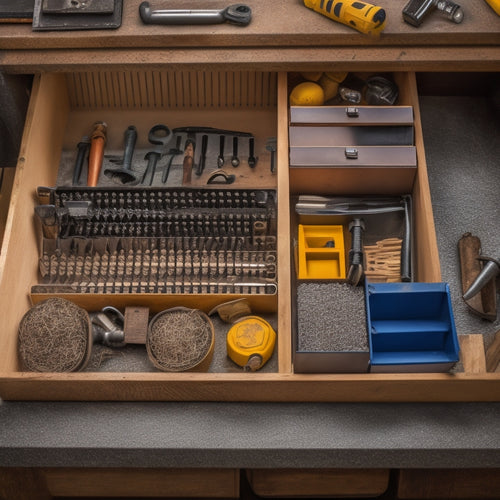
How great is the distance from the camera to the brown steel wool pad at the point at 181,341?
91.2 inches

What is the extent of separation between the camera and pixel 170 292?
250 cm

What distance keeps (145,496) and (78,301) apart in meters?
0.74

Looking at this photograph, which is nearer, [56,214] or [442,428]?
[442,428]

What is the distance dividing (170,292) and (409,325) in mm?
868

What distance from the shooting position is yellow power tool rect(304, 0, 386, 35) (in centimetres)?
241

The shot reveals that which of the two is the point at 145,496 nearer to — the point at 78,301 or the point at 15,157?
the point at 78,301

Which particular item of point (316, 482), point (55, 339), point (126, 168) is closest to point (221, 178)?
point (126, 168)

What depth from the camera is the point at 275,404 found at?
2223 mm

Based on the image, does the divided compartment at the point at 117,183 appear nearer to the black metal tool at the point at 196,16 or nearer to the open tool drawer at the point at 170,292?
the open tool drawer at the point at 170,292

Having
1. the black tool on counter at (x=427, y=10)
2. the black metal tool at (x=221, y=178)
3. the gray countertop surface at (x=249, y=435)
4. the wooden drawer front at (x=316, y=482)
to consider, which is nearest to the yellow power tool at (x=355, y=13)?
the black tool on counter at (x=427, y=10)

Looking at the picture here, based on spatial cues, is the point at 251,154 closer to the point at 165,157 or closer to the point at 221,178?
the point at 221,178

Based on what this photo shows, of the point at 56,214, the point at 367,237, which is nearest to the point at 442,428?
the point at 367,237

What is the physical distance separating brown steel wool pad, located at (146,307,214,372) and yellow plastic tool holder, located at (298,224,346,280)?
428 millimetres

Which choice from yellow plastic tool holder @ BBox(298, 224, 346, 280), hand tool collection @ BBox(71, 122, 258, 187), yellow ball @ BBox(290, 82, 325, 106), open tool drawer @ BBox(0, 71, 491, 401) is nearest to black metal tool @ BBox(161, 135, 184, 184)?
hand tool collection @ BBox(71, 122, 258, 187)
